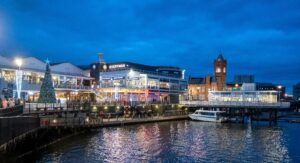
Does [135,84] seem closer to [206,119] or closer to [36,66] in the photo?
[206,119]

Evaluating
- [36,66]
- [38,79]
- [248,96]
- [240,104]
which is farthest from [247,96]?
[36,66]

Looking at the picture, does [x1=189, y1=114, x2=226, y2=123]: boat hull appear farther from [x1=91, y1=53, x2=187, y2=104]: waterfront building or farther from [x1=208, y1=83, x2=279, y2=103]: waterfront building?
[x1=91, y1=53, x2=187, y2=104]: waterfront building

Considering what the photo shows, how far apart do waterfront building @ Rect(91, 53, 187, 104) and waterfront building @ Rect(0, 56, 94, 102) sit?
8.00 metres

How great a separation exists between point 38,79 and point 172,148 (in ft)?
173

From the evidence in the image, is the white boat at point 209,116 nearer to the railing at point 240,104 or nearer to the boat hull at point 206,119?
the boat hull at point 206,119

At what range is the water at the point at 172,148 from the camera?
38875mm

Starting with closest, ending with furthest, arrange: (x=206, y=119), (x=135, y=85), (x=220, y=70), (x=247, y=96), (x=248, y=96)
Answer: (x=206, y=119)
(x=248, y=96)
(x=247, y=96)
(x=135, y=85)
(x=220, y=70)

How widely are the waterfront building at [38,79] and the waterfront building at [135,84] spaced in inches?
315

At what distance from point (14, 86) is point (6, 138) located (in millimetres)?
49816

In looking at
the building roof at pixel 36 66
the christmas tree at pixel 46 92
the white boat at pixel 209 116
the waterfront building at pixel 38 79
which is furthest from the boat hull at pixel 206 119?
the christmas tree at pixel 46 92

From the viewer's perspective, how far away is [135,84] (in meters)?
112

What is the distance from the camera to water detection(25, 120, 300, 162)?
128 feet

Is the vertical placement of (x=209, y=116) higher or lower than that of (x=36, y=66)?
lower

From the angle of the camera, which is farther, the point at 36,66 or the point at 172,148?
the point at 36,66
